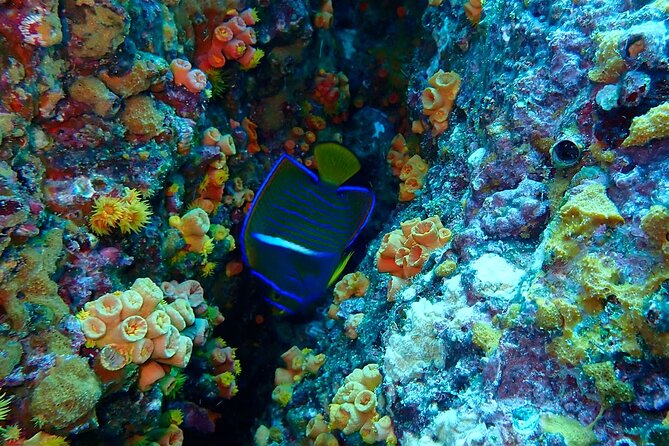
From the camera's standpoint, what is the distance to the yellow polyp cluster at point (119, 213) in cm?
219

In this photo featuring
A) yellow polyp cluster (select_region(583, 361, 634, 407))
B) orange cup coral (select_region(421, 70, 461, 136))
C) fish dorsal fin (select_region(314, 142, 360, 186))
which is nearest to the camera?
yellow polyp cluster (select_region(583, 361, 634, 407))

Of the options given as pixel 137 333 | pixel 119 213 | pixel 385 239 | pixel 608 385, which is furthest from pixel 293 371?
pixel 608 385

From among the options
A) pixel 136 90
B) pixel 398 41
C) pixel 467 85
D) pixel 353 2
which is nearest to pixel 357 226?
pixel 467 85

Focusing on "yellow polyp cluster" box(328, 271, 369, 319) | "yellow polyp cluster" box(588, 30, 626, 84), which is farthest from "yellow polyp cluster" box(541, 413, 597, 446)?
"yellow polyp cluster" box(328, 271, 369, 319)

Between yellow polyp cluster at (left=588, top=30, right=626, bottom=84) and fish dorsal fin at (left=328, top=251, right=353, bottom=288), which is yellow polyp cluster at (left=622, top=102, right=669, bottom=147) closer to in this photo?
yellow polyp cluster at (left=588, top=30, right=626, bottom=84)

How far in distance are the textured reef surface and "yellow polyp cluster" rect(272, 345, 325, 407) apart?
1.0 inches

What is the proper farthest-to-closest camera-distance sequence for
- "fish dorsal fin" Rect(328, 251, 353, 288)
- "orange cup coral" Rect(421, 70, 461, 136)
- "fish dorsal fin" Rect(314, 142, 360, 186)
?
"fish dorsal fin" Rect(328, 251, 353, 288) → "fish dorsal fin" Rect(314, 142, 360, 186) → "orange cup coral" Rect(421, 70, 461, 136)

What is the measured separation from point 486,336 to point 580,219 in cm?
54

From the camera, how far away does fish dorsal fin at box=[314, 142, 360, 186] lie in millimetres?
3289

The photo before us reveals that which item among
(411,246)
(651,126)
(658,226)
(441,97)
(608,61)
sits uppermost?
(608,61)

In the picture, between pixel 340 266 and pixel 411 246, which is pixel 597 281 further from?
pixel 340 266

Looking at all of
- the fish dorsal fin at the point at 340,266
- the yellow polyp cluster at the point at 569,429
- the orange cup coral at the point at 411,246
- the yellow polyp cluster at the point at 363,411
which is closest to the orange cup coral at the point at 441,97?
the orange cup coral at the point at 411,246

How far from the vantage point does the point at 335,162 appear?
3.29 m

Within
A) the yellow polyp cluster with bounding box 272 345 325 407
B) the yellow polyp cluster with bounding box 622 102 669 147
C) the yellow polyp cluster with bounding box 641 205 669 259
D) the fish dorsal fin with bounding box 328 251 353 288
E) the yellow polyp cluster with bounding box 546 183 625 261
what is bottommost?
the yellow polyp cluster with bounding box 272 345 325 407
